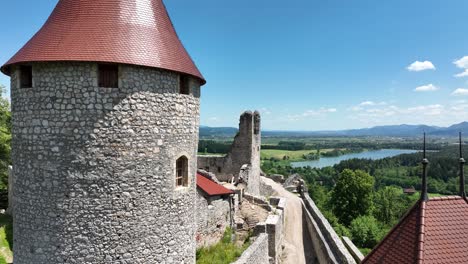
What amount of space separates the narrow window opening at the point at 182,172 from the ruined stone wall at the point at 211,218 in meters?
6.05

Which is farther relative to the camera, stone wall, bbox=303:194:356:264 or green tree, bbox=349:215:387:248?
green tree, bbox=349:215:387:248

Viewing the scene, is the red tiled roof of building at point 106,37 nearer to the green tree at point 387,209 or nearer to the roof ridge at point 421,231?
the roof ridge at point 421,231

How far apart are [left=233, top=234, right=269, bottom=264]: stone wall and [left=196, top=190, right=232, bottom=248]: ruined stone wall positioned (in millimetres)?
2230

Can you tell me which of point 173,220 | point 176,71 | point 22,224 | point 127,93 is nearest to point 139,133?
point 127,93

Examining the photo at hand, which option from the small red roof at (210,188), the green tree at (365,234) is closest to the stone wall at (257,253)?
the small red roof at (210,188)

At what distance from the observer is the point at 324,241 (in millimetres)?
21250

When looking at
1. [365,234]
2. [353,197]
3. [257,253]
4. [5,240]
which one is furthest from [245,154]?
[5,240]

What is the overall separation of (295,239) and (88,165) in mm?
18401

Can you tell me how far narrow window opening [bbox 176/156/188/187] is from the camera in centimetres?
966

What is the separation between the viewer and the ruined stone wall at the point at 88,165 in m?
7.95

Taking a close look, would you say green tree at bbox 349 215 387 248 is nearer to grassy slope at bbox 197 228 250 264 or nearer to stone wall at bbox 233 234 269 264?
stone wall at bbox 233 234 269 264

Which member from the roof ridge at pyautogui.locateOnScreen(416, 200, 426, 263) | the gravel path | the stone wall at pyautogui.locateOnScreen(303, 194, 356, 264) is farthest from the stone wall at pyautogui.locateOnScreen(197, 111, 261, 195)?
the roof ridge at pyautogui.locateOnScreen(416, 200, 426, 263)

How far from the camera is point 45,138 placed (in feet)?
26.4

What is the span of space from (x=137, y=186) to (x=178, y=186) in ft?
4.73
